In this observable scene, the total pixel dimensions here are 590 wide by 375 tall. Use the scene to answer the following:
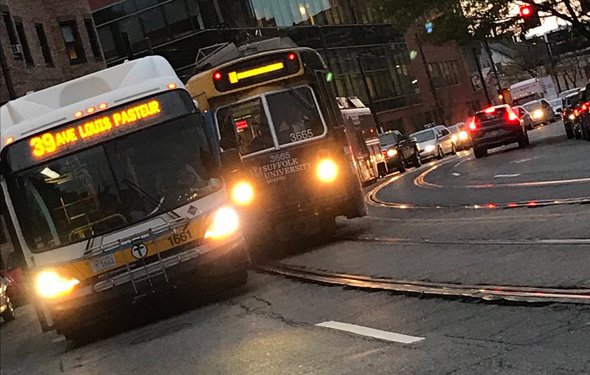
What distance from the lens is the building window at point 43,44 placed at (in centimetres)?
4225

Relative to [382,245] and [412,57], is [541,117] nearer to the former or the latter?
[412,57]

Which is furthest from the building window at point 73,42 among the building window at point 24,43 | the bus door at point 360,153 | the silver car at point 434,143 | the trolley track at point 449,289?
the trolley track at point 449,289

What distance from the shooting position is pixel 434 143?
1757 inches

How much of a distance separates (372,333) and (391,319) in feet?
1.54

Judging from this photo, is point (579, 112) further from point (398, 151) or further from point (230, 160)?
point (230, 160)

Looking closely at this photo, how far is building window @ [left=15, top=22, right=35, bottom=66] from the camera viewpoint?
40.7 m

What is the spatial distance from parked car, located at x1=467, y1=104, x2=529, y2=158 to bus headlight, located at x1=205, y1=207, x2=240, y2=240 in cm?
2164

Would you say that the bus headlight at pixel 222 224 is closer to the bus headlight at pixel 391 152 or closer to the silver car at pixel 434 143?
the bus headlight at pixel 391 152

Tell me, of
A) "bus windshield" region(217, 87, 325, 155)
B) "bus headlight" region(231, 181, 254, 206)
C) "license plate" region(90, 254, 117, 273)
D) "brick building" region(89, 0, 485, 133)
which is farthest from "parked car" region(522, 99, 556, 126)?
"license plate" region(90, 254, 117, 273)

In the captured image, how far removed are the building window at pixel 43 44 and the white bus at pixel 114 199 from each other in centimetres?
3192

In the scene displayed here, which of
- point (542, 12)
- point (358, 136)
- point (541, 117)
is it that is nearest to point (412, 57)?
point (541, 117)

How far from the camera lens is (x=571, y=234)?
10617 millimetres

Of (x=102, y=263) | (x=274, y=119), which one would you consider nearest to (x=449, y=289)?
(x=102, y=263)

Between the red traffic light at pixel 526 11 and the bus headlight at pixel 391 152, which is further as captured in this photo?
the bus headlight at pixel 391 152
